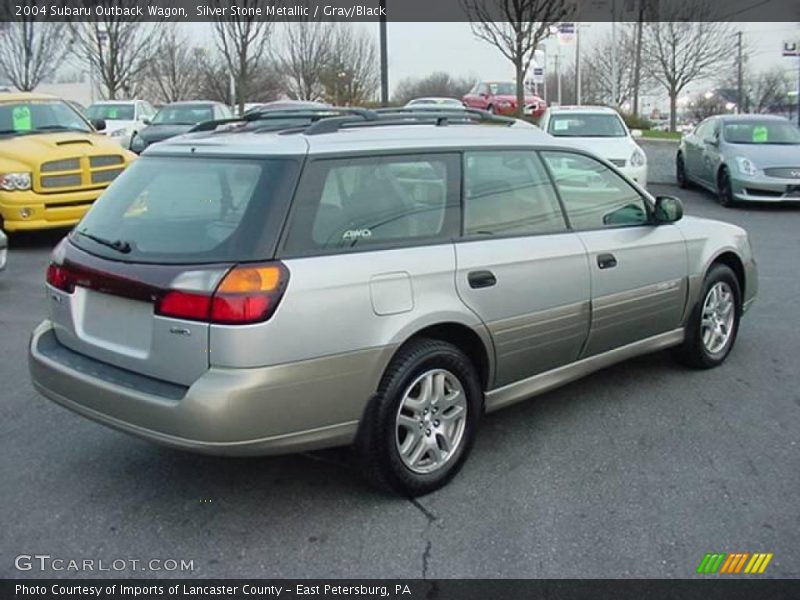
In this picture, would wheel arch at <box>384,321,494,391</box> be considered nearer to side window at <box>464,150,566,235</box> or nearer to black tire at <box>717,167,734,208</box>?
side window at <box>464,150,566,235</box>

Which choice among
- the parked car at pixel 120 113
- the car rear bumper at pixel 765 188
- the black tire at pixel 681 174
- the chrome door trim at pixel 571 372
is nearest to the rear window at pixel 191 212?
the chrome door trim at pixel 571 372

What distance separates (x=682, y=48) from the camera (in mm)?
30812

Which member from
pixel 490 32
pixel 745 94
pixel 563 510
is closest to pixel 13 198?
pixel 563 510

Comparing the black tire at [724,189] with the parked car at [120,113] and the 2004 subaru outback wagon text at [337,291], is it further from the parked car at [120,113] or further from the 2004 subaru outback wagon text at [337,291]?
the parked car at [120,113]

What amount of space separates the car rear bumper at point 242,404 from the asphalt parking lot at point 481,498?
430mm

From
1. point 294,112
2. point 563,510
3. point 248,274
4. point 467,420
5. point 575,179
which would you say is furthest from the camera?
point 575,179

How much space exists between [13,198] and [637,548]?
849 cm

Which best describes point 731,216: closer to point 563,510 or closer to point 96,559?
point 563,510

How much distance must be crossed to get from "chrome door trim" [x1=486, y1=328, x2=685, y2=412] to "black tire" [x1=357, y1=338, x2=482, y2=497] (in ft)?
1.06

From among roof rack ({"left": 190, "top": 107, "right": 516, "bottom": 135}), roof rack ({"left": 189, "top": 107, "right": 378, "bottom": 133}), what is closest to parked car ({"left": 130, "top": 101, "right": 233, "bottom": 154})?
roof rack ({"left": 189, "top": 107, "right": 378, "bottom": 133})

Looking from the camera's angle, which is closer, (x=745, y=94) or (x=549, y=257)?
(x=549, y=257)

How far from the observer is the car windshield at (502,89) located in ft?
90.0

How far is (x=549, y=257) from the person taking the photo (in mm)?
3879

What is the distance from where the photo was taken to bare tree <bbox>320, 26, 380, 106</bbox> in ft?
109
